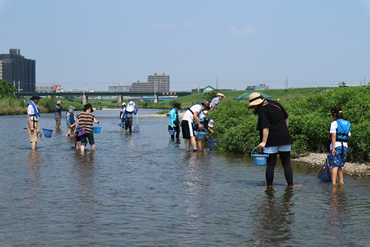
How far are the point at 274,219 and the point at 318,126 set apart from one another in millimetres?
7801

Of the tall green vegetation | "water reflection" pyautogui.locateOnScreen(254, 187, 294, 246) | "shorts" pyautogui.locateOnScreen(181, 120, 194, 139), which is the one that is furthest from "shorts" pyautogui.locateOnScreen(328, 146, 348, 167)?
"shorts" pyautogui.locateOnScreen(181, 120, 194, 139)

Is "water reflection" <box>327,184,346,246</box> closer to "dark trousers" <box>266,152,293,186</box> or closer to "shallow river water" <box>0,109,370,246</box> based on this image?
"shallow river water" <box>0,109,370,246</box>

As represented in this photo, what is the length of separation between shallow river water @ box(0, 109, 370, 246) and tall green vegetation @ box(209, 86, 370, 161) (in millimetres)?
1875

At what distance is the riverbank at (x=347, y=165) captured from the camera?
11195 millimetres

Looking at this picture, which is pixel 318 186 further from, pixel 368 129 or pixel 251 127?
pixel 251 127

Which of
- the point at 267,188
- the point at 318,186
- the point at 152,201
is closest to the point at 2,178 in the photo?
the point at 152,201

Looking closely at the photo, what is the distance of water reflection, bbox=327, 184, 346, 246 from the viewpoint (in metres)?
5.69

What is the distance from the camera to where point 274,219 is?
21.9 ft

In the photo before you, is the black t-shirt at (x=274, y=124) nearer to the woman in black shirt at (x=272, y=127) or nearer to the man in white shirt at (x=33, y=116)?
the woman in black shirt at (x=272, y=127)

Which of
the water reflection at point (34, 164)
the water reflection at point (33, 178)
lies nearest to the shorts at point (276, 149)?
the water reflection at point (33, 178)

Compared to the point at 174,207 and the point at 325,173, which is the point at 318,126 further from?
the point at 174,207

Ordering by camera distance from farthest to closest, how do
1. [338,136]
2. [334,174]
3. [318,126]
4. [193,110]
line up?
1. [193,110]
2. [318,126]
3. [334,174]
4. [338,136]

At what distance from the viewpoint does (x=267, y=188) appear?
362 inches

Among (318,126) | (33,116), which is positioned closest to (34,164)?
(33,116)
